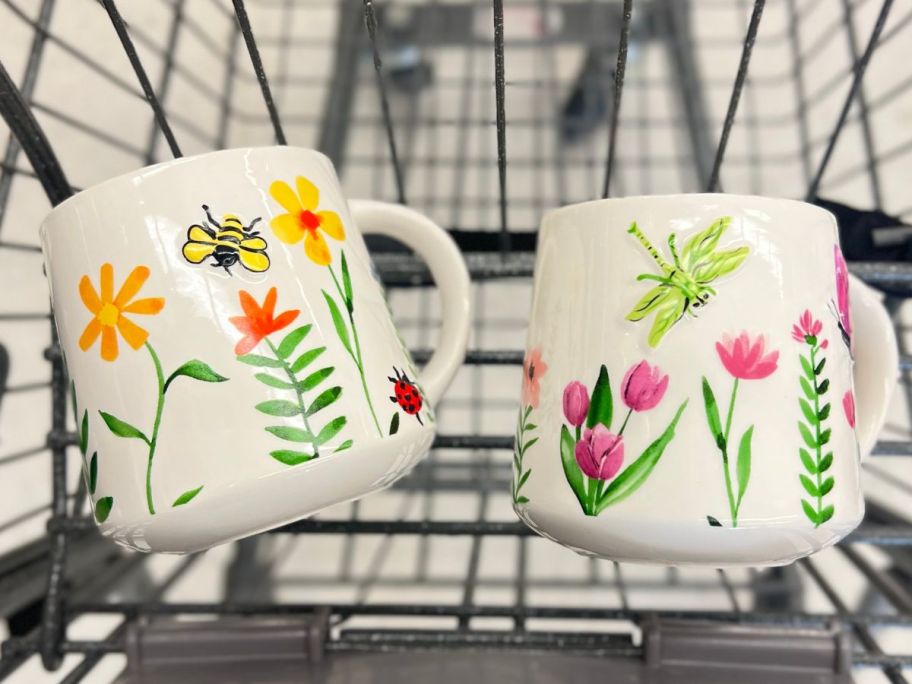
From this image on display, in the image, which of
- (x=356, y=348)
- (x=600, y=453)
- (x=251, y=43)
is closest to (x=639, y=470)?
(x=600, y=453)

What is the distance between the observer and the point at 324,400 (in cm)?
28

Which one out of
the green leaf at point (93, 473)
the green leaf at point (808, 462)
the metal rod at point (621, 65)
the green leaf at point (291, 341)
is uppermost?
the metal rod at point (621, 65)

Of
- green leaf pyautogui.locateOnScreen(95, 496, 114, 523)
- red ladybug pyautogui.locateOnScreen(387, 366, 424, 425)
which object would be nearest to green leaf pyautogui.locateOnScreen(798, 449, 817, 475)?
red ladybug pyautogui.locateOnScreen(387, 366, 424, 425)

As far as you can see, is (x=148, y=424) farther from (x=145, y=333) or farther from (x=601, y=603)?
(x=601, y=603)

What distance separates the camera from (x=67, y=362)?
30cm

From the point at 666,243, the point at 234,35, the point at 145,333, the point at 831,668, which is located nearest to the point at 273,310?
the point at 145,333

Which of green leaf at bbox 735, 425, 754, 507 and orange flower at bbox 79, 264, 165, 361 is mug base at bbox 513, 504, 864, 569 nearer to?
green leaf at bbox 735, 425, 754, 507

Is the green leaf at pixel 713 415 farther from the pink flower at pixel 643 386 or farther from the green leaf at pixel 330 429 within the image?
the green leaf at pixel 330 429

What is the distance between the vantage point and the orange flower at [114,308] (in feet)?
0.91

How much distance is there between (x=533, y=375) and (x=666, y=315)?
0.06 meters

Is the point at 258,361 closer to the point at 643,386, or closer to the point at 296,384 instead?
the point at 296,384

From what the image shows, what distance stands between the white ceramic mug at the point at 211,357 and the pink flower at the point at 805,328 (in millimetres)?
153

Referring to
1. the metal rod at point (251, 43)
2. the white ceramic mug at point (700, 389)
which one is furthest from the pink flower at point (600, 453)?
the metal rod at point (251, 43)

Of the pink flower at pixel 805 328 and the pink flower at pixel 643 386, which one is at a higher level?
the pink flower at pixel 805 328
